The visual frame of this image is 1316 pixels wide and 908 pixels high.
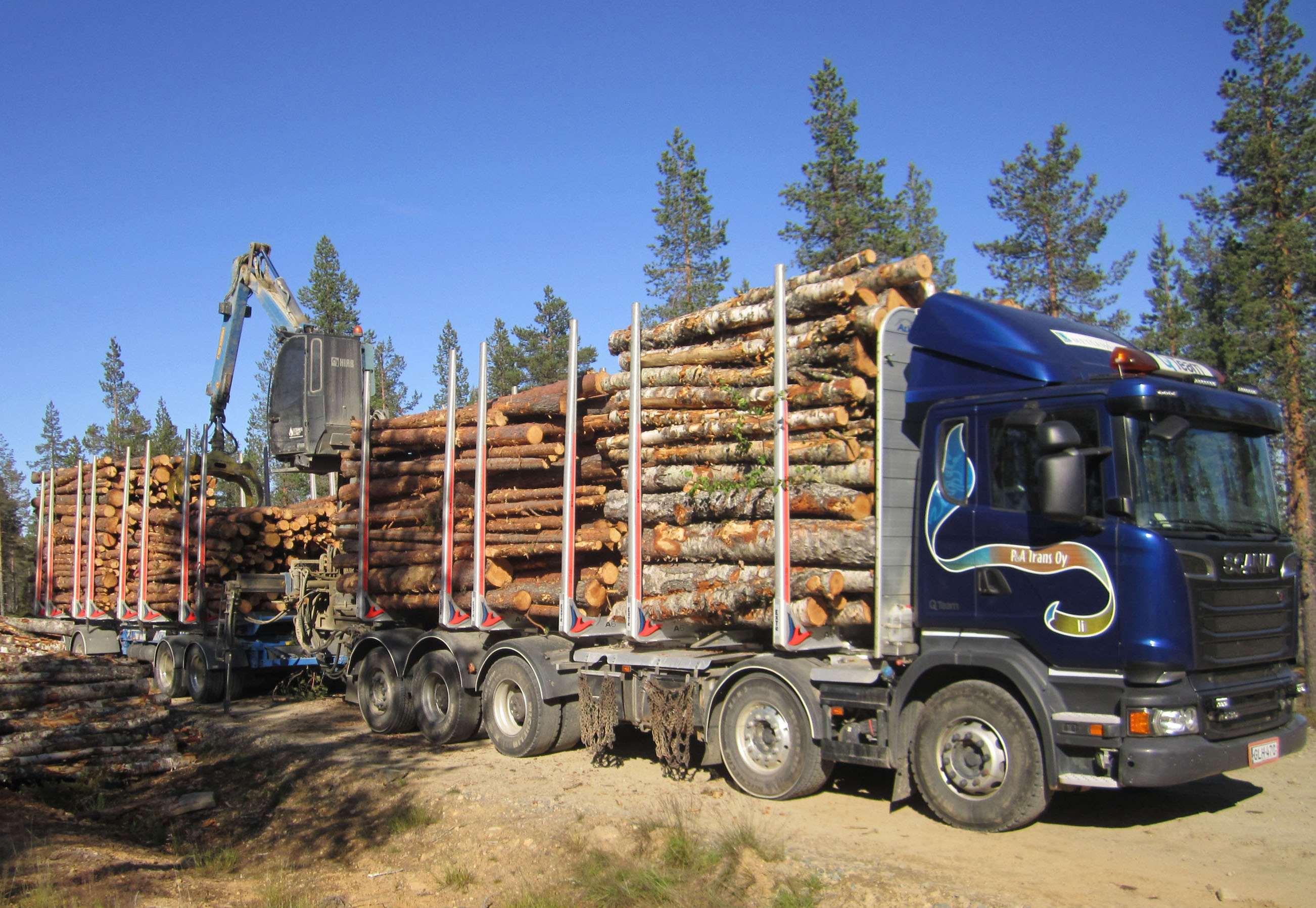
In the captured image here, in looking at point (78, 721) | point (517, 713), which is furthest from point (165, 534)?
point (517, 713)

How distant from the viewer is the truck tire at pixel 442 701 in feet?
36.4

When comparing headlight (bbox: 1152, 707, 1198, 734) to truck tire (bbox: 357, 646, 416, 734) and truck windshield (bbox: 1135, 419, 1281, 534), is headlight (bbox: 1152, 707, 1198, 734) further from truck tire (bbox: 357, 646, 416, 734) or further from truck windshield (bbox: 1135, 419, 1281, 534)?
truck tire (bbox: 357, 646, 416, 734)

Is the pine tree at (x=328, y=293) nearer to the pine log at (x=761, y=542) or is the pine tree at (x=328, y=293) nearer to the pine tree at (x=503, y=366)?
the pine tree at (x=503, y=366)

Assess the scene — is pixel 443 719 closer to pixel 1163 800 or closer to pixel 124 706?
pixel 124 706

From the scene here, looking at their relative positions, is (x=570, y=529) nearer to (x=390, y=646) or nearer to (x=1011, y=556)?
(x=390, y=646)

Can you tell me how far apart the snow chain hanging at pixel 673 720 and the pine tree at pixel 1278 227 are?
13.6 metres

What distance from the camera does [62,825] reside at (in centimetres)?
791

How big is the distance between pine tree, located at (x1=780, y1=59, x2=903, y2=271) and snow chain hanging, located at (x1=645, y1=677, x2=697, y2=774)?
19660 millimetres

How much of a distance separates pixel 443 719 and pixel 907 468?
20.5 ft

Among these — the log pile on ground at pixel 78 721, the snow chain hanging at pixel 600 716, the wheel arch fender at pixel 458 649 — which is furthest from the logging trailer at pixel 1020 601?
the log pile on ground at pixel 78 721

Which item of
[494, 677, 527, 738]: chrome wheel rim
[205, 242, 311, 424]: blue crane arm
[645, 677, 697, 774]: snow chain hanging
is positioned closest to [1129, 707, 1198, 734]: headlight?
[645, 677, 697, 774]: snow chain hanging

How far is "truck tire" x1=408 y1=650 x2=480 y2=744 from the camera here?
36.4 feet

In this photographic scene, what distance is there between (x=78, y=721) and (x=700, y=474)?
272 inches

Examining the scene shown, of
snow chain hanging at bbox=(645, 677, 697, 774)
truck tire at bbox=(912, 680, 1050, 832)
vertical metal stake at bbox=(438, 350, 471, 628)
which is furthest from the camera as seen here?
vertical metal stake at bbox=(438, 350, 471, 628)
